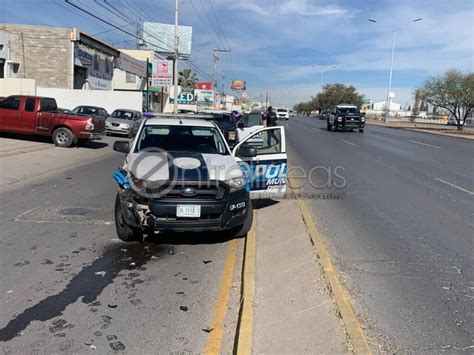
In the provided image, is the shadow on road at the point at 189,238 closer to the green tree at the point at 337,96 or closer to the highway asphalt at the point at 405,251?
the highway asphalt at the point at 405,251

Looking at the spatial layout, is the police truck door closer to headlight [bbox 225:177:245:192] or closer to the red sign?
headlight [bbox 225:177:245:192]

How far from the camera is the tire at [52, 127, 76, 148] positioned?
708 inches

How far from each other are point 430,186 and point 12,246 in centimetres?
908

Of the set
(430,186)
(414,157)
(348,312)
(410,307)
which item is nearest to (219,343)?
(348,312)

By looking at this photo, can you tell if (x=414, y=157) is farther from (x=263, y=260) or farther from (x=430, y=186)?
(x=263, y=260)

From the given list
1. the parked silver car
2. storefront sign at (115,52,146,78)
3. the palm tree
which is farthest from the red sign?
the parked silver car

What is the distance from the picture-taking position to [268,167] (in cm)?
784

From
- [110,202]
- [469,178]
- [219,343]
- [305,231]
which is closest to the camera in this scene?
[219,343]

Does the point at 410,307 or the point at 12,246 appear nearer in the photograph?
the point at 410,307

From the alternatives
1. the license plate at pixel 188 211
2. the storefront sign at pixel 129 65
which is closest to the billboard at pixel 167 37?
the storefront sign at pixel 129 65

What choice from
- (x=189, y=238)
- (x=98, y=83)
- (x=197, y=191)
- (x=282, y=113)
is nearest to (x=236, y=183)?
(x=197, y=191)

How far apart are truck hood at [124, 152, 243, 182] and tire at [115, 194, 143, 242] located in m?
0.57

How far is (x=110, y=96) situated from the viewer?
3619cm

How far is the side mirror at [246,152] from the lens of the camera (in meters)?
7.32
